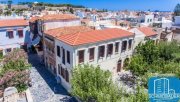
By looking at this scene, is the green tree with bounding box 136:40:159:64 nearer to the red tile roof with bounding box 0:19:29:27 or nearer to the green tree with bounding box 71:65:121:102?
the green tree with bounding box 71:65:121:102

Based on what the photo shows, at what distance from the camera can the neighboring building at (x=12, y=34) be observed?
1620 inches

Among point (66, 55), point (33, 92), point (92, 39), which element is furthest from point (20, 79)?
point (92, 39)

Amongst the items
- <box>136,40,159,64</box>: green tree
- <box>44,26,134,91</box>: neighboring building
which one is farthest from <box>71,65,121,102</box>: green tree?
<box>136,40,159,64</box>: green tree

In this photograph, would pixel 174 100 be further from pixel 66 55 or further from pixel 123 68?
pixel 123 68

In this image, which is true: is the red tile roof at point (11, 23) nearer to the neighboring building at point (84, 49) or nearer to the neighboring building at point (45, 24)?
the neighboring building at point (45, 24)

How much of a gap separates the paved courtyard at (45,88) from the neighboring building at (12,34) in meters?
8.48

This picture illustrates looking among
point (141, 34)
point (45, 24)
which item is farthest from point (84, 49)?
point (141, 34)

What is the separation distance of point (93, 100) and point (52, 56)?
16.9m

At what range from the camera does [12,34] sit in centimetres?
4253

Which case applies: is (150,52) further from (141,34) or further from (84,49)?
(84,49)

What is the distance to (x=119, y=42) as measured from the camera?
3472 centimetres

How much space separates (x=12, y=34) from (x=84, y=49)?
22.0 meters

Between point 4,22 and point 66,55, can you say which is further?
point 4,22

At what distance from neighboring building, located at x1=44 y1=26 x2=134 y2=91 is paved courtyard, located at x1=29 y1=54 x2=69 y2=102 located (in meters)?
1.31
